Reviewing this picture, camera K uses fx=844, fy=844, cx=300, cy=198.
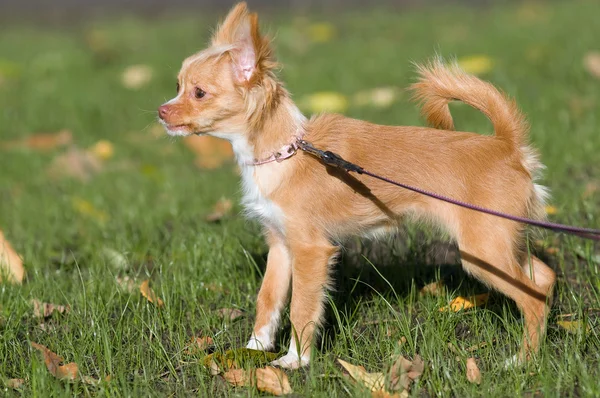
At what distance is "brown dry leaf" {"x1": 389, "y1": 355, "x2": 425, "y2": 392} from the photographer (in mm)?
3266

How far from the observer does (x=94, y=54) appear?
10.7m

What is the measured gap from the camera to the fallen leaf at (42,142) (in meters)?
8.08

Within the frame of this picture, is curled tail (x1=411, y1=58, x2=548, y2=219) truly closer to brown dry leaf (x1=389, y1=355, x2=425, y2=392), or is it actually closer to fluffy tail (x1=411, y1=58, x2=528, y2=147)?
fluffy tail (x1=411, y1=58, x2=528, y2=147)

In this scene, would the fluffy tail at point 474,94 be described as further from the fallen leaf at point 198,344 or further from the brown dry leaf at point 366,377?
the fallen leaf at point 198,344

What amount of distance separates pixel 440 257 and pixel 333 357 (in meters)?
1.32

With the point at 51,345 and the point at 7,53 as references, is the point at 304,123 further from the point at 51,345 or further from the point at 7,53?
the point at 7,53

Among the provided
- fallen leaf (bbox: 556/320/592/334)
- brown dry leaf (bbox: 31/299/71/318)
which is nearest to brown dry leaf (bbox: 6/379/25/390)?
brown dry leaf (bbox: 31/299/71/318)

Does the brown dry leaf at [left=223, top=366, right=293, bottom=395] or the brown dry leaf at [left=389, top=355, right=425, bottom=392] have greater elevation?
the brown dry leaf at [left=389, top=355, right=425, bottom=392]

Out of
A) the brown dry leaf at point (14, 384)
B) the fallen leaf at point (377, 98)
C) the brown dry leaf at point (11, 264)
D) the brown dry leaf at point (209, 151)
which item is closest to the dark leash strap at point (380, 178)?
the brown dry leaf at point (14, 384)

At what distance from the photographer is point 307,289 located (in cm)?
374

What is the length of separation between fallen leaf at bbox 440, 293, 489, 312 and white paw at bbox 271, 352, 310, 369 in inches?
26.3

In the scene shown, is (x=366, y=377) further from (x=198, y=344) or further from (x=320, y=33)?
(x=320, y=33)

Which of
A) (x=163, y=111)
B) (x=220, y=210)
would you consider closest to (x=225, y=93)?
(x=163, y=111)

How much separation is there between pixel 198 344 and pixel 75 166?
430cm
